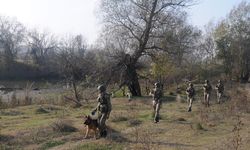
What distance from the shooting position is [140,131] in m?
19.4

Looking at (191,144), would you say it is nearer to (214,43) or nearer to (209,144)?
(209,144)

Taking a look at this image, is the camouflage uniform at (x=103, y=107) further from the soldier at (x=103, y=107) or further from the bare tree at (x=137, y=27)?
the bare tree at (x=137, y=27)

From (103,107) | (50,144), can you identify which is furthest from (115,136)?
(50,144)

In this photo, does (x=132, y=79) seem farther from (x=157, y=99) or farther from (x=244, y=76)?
(x=244, y=76)

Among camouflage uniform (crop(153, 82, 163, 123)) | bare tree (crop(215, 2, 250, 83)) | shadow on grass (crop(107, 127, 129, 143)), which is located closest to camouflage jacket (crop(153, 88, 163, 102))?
camouflage uniform (crop(153, 82, 163, 123))

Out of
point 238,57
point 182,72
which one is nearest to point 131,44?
point 182,72

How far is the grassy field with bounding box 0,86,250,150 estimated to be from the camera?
16.5 meters

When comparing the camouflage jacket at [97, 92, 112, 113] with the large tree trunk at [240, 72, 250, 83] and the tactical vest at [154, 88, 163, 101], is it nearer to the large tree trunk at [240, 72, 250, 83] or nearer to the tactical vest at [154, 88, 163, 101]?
the tactical vest at [154, 88, 163, 101]

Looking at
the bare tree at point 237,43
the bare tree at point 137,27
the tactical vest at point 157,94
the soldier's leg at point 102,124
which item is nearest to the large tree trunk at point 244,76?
the bare tree at point 237,43

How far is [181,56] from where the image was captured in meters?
40.7

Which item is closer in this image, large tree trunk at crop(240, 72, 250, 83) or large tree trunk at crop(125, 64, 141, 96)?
large tree trunk at crop(125, 64, 141, 96)

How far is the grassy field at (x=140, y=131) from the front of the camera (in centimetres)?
1653

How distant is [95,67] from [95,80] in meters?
1.63

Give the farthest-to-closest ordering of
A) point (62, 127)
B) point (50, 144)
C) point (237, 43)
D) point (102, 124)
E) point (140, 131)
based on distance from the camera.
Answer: point (237, 43)
point (62, 127)
point (140, 131)
point (102, 124)
point (50, 144)
